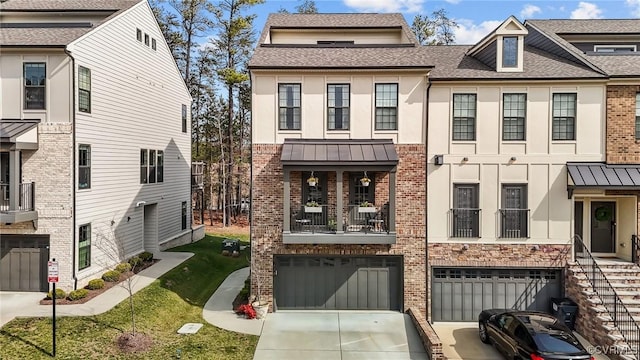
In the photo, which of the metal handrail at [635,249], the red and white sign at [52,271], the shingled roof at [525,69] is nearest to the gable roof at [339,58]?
the shingled roof at [525,69]

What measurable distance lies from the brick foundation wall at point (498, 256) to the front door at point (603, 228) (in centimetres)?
177

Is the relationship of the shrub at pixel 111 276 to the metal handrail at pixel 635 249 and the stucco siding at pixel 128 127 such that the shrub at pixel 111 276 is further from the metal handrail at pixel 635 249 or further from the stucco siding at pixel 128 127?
the metal handrail at pixel 635 249

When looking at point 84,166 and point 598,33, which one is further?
point 598,33

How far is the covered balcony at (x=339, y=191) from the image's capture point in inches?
505

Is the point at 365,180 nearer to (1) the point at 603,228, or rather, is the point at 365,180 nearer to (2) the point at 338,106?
(2) the point at 338,106

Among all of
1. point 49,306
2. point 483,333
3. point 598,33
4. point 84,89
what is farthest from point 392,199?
point 598,33

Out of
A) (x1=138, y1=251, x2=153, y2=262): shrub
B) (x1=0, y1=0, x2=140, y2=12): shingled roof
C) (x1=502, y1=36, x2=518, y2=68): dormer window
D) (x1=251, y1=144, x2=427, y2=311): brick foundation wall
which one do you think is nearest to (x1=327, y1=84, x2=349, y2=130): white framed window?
(x1=251, y1=144, x2=427, y2=311): brick foundation wall

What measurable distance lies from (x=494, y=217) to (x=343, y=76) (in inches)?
275

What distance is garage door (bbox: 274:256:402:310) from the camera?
544 inches

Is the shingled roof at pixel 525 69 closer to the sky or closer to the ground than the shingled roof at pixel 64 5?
closer to the ground

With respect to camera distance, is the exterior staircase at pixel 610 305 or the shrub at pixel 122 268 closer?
the exterior staircase at pixel 610 305

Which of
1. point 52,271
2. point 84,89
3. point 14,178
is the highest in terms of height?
point 84,89

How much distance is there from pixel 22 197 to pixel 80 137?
265cm

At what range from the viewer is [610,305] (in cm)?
1214
